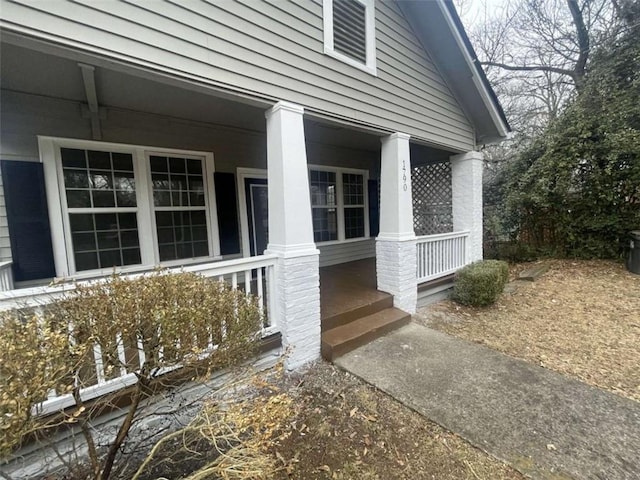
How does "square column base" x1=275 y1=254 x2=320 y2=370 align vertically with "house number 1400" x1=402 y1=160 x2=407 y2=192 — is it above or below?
below

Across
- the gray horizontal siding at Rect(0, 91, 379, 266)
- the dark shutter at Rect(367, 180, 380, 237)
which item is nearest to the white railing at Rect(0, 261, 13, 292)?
the gray horizontal siding at Rect(0, 91, 379, 266)

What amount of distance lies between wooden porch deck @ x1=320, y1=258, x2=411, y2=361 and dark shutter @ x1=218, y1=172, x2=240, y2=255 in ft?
5.66

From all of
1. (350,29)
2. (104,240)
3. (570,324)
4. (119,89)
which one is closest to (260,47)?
(350,29)

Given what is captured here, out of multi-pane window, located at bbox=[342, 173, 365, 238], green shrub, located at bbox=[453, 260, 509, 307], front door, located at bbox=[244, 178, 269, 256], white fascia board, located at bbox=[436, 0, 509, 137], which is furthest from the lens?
multi-pane window, located at bbox=[342, 173, 365, 238]

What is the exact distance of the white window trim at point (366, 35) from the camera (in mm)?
3436

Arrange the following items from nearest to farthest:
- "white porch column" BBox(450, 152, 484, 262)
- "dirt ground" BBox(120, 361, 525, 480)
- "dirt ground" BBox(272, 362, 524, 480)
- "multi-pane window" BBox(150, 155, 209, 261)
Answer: "dirt ground" BBox(120, 361, 525, 480), "dirt ground" BBox(272, 362, 524, 480), "multi-pane window" BBox(150, 155, 209, 261), "white porch column" BBox(450, 152, 484, 262)

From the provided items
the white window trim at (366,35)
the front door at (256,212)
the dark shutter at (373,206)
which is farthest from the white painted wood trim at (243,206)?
the dark shutter at (373,206)

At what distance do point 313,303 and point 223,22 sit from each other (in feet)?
9.49

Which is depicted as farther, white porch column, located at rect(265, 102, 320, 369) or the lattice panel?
the lattice panel

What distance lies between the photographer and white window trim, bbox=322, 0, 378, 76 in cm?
344

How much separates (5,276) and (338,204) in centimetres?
530

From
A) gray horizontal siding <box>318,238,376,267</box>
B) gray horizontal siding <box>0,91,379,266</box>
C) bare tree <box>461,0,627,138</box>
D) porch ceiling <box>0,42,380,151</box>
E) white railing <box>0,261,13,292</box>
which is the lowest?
gray horizontal siding <box>318,238,376,267</box>

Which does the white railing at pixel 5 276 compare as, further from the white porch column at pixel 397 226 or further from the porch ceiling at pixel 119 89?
the white porch column at pixel 397 226

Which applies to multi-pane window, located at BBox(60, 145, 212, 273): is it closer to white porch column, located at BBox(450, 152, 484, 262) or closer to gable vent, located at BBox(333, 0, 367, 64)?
gable vent, located at BBox(333, 0, 367, 64)
